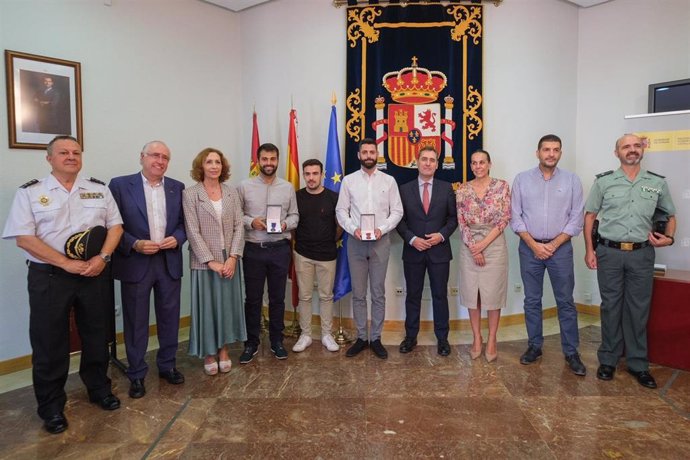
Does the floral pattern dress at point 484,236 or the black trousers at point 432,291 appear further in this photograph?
the black trousers at point 432,291

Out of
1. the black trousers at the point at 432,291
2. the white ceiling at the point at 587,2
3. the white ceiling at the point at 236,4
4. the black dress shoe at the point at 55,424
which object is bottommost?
the black dress shoe at the point at 55,424

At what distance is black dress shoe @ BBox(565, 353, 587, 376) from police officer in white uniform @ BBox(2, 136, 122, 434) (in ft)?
11.3

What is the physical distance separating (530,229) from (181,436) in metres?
2.86

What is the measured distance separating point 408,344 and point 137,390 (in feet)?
7.13

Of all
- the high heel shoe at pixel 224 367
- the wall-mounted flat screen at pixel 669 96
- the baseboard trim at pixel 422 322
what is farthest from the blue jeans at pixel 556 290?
the high heel shoe at pixel 224 367

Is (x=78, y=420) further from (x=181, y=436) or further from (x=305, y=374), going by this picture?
(x=305, y=374)

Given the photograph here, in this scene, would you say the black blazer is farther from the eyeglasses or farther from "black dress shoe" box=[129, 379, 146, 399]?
"black dress shoe" box=[129, 379, 146, 399]

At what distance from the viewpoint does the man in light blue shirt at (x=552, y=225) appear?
3367 mm

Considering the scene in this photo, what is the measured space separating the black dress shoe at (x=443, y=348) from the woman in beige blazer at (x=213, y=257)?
1.69 m

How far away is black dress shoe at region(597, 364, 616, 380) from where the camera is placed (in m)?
3.25

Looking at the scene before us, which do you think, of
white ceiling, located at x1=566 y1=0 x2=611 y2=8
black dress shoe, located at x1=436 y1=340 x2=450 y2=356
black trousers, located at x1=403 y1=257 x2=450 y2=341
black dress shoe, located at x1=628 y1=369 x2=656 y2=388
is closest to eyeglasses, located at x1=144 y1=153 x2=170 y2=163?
black trousers, located at x1=403 y1=257 x2=450 y2=341

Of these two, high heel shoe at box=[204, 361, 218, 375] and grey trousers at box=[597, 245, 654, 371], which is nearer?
grey trousers at box=[597, 245, 654, 371]

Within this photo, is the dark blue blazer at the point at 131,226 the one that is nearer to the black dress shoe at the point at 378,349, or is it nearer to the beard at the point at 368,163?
the beard at the point at 368,163

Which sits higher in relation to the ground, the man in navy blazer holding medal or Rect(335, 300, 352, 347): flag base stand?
the man in navy blazer holding medal
